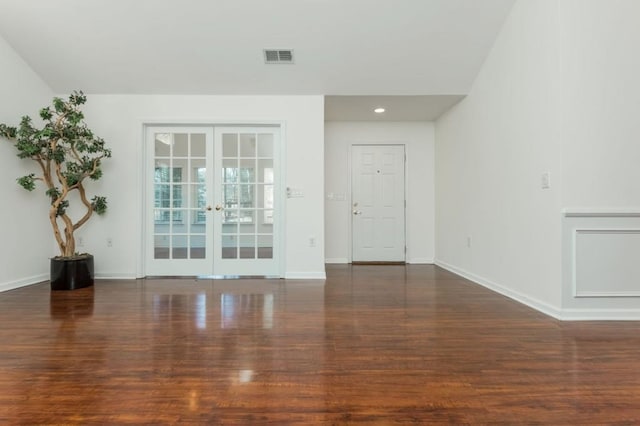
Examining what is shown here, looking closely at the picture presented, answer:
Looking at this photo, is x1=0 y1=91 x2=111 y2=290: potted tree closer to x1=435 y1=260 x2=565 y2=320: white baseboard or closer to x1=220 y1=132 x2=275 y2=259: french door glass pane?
x1=220 y1=132 x2=275 y2=259: french door glass pane

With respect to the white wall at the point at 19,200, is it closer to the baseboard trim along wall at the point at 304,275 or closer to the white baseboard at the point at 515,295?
the baseboard trim along wall at the point at 304,275

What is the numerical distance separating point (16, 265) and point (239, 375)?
3832mm

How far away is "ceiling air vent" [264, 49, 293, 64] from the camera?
402 centimetres

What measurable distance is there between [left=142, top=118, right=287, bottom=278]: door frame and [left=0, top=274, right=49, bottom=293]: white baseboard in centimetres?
112

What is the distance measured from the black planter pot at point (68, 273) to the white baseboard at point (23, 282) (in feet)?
1.55

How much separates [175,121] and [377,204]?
344 centimetres

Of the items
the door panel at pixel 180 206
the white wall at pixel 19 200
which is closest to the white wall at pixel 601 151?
the door panel at pixel 180 206

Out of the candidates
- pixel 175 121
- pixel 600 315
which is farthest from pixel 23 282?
pixel 600 315

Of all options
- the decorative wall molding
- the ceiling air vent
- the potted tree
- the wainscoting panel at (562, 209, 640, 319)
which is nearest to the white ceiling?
the ceiling air vent

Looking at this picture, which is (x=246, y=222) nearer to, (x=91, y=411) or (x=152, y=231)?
(x=152, y=231)

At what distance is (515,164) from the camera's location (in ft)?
11.5

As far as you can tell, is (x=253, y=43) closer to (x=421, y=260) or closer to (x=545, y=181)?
(x=545, y=181)

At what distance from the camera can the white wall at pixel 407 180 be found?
601 centimetres

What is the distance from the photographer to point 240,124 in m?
4.71
